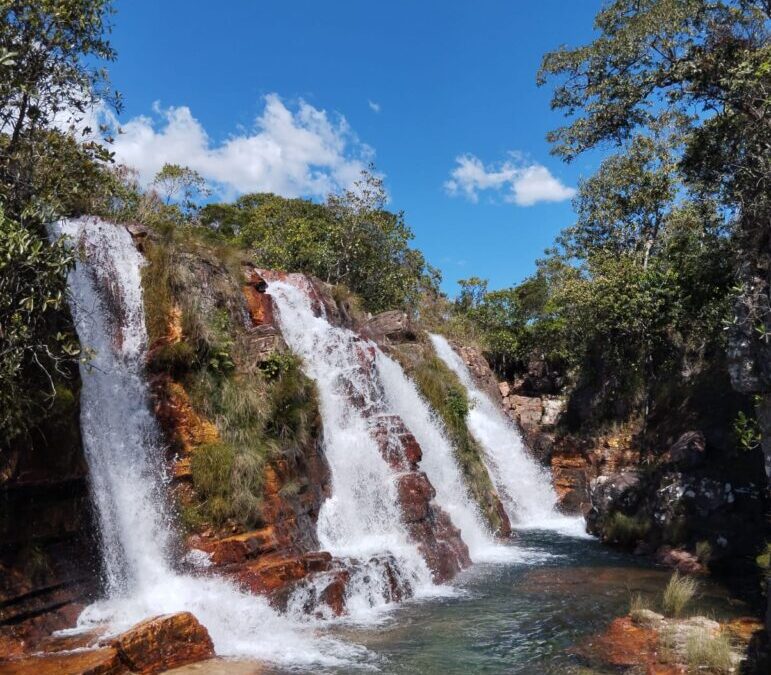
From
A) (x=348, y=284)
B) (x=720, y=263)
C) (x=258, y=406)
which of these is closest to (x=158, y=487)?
(x=258, y=406)

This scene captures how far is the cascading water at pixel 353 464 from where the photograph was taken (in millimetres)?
12984

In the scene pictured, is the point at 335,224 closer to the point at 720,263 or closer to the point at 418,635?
the point at 720,263

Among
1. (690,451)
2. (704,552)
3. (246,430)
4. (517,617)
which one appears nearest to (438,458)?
(690,451)

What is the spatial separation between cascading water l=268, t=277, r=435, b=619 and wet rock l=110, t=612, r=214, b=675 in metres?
3.29

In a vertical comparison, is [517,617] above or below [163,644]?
below

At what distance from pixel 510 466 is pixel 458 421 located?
4.63 m

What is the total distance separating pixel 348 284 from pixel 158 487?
20918mm

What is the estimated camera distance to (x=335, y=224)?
3250 cm

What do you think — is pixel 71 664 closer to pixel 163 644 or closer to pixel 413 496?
pixel 163 644

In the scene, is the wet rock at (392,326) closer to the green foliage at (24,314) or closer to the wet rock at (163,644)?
the green foliage at (24,314)

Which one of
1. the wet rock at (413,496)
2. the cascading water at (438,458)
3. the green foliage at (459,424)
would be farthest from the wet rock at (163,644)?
the green foliage at (459,424)

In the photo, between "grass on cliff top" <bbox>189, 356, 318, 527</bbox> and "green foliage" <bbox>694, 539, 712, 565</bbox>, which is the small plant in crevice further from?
"grass on cliff top" <bbox>189, 356, 318, 527</bbox>

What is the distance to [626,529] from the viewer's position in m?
17.5

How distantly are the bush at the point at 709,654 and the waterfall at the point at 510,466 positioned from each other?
40.8 feet
